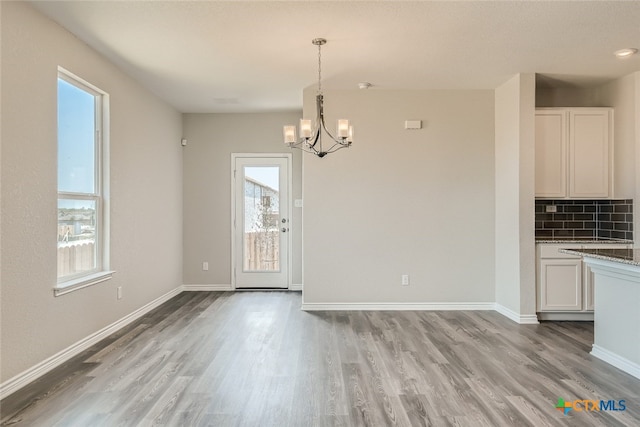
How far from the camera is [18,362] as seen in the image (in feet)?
9.10

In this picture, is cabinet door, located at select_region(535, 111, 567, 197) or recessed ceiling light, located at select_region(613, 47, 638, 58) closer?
recessed ceiling light, located at select_region(613, 47, 638, 58)

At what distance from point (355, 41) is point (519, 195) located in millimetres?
2423

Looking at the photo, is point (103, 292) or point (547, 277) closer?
point (103, 292)

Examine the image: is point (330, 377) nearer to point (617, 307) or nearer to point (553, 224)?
point (617, 307)

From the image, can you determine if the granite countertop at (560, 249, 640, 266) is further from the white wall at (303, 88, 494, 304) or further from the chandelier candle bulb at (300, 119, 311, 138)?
the chandelier candle bulb at (300, 119, 311, 138)

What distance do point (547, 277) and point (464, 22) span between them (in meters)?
2.85

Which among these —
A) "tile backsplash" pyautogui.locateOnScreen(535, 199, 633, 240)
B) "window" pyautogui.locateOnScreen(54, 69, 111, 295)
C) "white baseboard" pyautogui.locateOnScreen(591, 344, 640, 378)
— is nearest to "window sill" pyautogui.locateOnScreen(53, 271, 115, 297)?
"window" pyautogui.locateOnScreen(54, 69, 111, 295)

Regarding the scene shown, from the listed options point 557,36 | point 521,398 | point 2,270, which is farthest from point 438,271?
point 2,270

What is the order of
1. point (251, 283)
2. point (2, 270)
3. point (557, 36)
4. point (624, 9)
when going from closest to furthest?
point (2, 270)
point (624, 9)
point (557, 36)
point (251, 283)

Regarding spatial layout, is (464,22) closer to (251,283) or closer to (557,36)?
(557,36)

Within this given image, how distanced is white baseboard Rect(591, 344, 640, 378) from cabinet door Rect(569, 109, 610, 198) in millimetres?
1875

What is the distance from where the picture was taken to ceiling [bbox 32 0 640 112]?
2957 mm

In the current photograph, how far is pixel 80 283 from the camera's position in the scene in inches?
136

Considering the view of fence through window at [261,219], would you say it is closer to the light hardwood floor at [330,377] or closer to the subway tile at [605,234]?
the light hardwood floor at [330,377]
